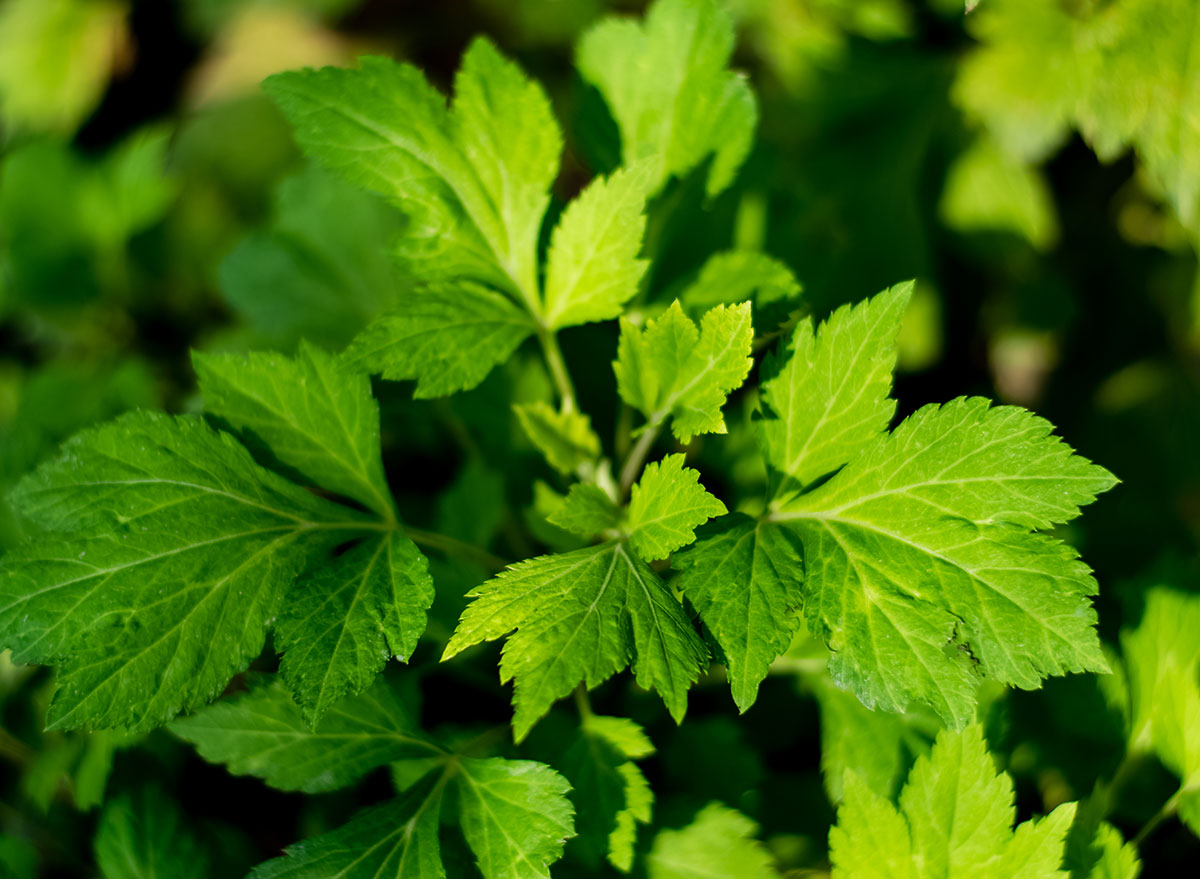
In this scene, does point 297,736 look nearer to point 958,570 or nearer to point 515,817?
point 515,817

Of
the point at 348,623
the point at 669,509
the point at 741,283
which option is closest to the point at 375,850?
the point at 348,623

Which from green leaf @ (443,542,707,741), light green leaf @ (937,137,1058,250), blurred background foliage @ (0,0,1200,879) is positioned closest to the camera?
green leaf @ (443,542,707,741)

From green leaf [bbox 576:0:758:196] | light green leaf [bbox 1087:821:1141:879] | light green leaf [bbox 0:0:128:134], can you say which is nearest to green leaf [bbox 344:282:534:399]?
green leaf [bbox 576:0:758:196]

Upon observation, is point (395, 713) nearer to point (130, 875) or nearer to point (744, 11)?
point (130, 875)

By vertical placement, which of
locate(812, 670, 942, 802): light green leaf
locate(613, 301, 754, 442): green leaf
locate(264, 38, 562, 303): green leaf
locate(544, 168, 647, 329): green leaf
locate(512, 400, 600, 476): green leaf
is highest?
locate(264, 38, 562, 303): green leaf

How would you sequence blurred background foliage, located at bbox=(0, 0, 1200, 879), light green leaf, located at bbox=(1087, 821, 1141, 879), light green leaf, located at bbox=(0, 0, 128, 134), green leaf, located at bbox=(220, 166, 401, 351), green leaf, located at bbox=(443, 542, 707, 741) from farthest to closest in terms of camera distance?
light green leaf, located at bbox=(0, 0, 128, 134)
green leaf, located at bbox=(220, 166, 401, 351)
blurred background foliage, located at bbox=(0, 0, 1200, 879)
light green leaf, located at bbox=(1087, 821, 1141, 879)
green leaf, located at bbox=(443, 542, 707, 741)

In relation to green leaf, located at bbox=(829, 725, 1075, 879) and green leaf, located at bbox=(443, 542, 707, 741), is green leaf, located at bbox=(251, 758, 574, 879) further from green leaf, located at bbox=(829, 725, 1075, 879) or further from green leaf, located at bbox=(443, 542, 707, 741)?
green leaf, located at bbox=(829, 725, 1075, 879)
